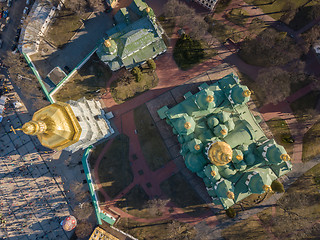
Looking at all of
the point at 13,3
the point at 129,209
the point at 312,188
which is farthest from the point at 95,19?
the point at 312,188

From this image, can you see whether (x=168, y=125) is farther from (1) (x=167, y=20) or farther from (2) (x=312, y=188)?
(2) (x=312, y=188)

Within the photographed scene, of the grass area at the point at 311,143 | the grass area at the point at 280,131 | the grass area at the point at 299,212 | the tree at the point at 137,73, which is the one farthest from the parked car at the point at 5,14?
the grass area at the point at 299,212

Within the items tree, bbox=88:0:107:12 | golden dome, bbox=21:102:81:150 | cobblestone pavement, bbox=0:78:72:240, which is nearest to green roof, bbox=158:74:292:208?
golden dome, bbox=21:102:81:150

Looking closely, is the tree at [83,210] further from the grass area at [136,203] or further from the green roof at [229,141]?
the green roof at [229,141]

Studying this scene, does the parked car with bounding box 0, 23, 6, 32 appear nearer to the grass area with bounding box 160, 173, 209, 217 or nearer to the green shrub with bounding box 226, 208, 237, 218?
the grass area with bounding box 160, 173, 209, 217

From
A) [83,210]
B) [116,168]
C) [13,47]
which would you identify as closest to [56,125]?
[116,168]
